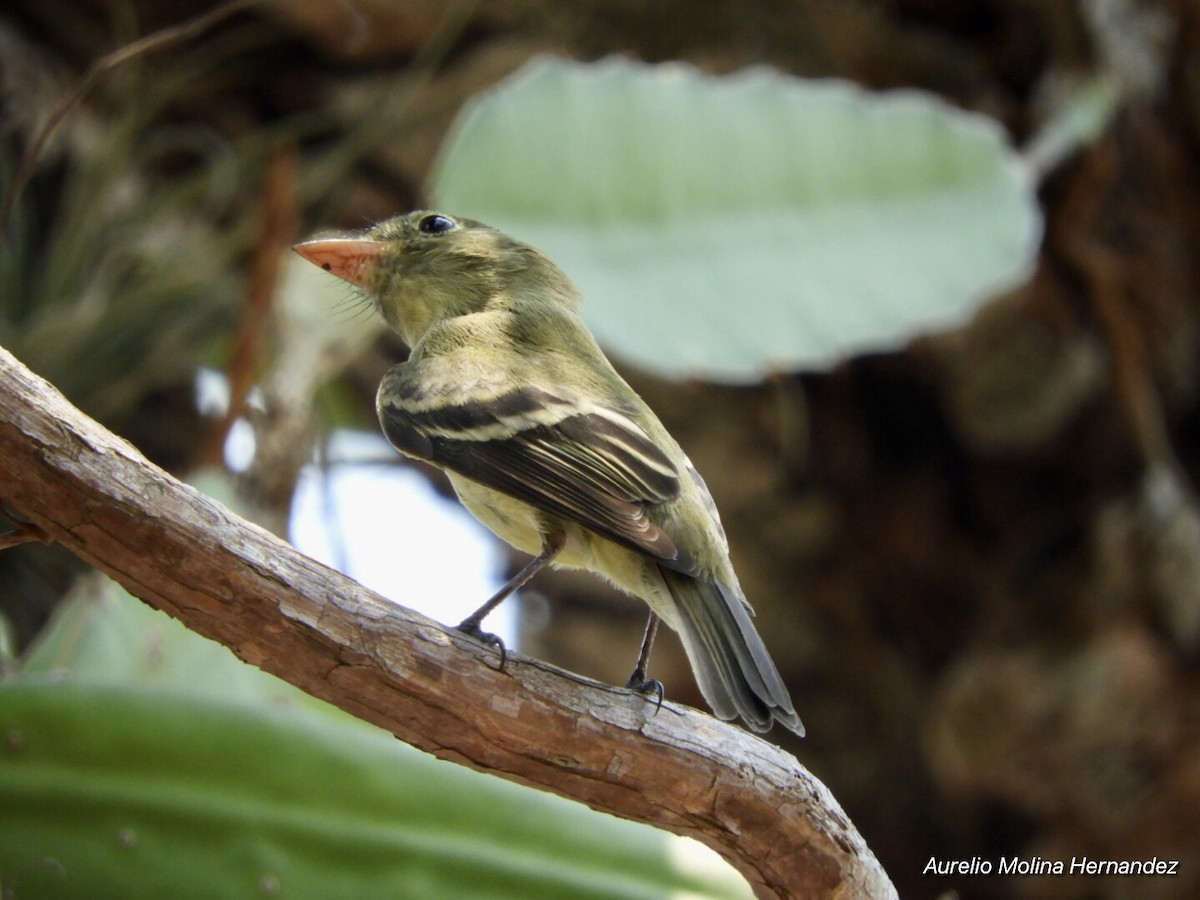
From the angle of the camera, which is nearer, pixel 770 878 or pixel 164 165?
pixel 770 878

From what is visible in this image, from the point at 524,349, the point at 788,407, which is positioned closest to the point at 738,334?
the point at 524,349

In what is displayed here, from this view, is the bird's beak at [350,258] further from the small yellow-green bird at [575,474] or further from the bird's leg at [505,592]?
the bird's leg at [505,592]

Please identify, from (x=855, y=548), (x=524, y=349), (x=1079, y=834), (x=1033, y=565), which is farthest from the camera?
(x=855, y=548)

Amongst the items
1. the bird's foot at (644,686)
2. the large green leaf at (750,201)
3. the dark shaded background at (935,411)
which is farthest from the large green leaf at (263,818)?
the dark shaded background at (935,411)

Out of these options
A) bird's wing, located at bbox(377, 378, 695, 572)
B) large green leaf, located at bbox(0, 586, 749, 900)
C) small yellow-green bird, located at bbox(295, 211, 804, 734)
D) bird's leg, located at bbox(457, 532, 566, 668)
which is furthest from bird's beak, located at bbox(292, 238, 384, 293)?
large green leaf, located at bbox(0, 586, 749, 900)

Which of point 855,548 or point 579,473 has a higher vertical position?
point 855,548

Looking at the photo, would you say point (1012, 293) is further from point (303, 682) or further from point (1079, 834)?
point (303, 682)

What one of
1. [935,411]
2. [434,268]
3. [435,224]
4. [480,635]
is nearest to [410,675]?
[480,635]
